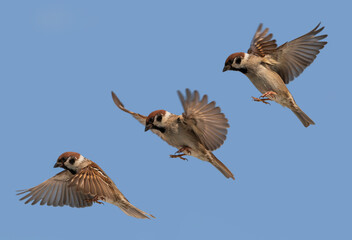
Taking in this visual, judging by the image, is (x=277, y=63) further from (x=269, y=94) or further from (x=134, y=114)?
(x=134, y=114)

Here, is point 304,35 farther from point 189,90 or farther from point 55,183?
point 55,183

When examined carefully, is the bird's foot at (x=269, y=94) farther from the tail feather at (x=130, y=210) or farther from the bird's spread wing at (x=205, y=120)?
the tail feather at (x=130, y=210)

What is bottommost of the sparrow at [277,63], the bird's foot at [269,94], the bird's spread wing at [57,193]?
the bird's spread wing at [57,193]

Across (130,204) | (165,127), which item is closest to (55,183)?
(130,204)

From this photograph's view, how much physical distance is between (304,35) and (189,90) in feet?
7.35

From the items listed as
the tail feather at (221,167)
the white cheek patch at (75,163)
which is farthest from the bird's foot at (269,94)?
the white cheek patch at (75,163)

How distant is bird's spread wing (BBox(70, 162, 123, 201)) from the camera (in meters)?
5.76

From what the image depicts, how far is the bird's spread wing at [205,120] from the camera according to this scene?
209 inches

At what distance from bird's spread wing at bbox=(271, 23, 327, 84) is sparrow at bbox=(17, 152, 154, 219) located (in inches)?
91.8

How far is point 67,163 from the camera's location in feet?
20.9

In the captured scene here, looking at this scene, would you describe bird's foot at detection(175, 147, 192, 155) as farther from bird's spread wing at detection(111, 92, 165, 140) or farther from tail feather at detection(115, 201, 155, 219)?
tail feather at detection(115, 201, 155, 219)

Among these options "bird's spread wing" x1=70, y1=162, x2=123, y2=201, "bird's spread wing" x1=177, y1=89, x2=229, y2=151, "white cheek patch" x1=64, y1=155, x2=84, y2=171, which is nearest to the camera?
"bird's spread wing" x1=177, y1=89, x2=229, y2=151

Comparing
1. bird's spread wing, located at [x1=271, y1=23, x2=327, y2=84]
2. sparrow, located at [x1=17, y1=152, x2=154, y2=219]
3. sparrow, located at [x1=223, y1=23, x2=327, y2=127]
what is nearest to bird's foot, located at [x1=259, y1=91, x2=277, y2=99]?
sparrow, located at [x1=223, y1=23, x2=327, y2=127]

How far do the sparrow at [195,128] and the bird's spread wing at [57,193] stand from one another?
1.20 m
